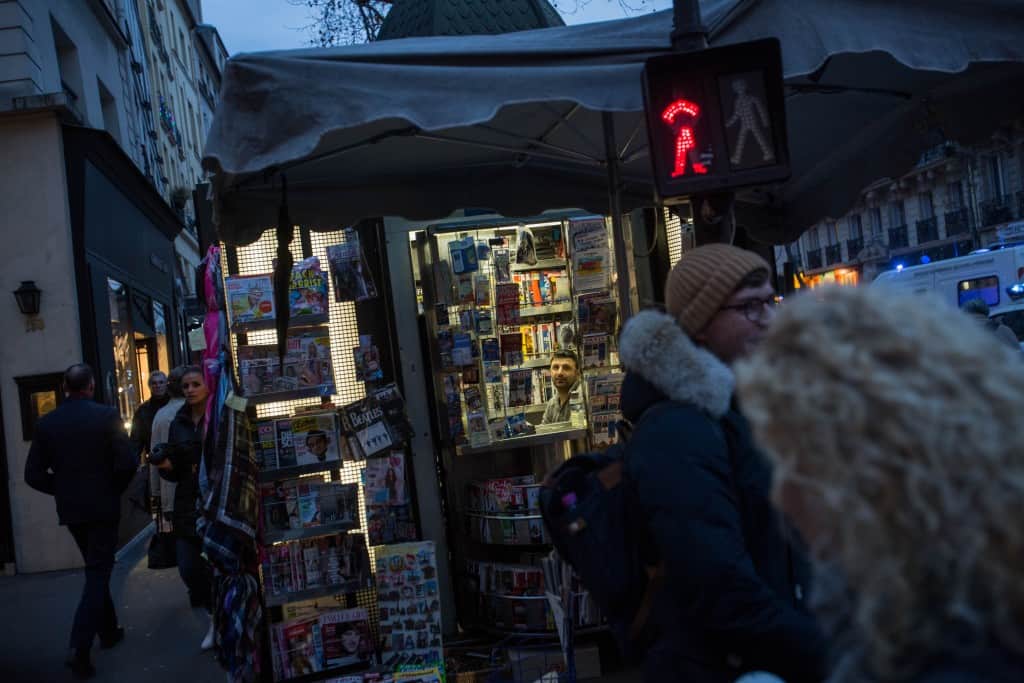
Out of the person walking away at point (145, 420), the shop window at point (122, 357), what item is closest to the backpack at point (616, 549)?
the person walking away at point (145, 420)

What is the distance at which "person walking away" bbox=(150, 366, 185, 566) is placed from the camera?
7.73 m

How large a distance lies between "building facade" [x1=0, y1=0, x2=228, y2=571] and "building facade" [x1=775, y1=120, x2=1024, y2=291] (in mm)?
24304

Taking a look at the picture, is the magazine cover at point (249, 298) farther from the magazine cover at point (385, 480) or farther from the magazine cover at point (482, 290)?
the magazine cover at point (482, 290)

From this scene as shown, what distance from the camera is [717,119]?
3529 mm

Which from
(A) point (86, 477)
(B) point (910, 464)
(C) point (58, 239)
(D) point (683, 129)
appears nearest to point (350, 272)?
(A) point (86, 477)

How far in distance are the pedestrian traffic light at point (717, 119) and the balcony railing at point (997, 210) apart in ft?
132

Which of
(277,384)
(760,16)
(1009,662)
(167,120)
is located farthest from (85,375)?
(167,120)

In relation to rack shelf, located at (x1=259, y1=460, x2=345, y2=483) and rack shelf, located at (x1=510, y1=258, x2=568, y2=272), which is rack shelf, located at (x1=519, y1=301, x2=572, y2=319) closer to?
rack shelf, located at (x1=510, y1=258, x2=568, y2=272)

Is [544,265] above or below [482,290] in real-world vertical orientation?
above

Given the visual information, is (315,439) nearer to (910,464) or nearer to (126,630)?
(126,630)

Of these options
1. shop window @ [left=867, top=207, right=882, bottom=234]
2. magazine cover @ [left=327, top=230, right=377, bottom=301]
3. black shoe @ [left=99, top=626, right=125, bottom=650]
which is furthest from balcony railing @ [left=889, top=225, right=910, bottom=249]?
magazine cover @ [left=327, top=230, right=377, bottom=301]

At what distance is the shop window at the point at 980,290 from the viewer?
17469mm

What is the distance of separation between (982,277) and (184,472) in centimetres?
1505

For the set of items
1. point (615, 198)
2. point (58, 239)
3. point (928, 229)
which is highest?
point (928, 229)
